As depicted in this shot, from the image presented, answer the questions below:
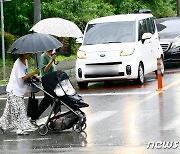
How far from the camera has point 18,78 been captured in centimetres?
1105

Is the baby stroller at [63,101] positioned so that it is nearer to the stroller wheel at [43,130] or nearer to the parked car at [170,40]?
the stroller wheel at [43,130]

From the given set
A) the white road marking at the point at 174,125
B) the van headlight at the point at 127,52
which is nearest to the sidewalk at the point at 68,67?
the van headlight at the point at 127,52

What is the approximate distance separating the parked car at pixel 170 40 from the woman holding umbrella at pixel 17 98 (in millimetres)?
11421

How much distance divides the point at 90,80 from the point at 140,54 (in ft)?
5.18

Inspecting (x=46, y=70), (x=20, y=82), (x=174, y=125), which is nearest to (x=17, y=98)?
(x=20, y=82)

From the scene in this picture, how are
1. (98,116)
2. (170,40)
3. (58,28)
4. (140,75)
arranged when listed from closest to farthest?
(58,28)
(98,116)
(140,75)
(170,40)

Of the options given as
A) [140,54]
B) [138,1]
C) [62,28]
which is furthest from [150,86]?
[138,1]

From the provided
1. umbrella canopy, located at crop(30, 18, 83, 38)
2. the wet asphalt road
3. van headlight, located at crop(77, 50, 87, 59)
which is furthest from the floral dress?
van headlight, located at crop(77, 50, 87, 59)

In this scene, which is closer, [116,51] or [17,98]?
[17,98]

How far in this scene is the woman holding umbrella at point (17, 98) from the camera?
11.1 meters

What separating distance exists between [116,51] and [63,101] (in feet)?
20.8

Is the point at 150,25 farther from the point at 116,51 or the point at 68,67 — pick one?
the point at 68,67

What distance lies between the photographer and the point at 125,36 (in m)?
17.9

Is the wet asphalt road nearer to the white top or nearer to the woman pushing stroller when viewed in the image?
the woman pushing stroller
